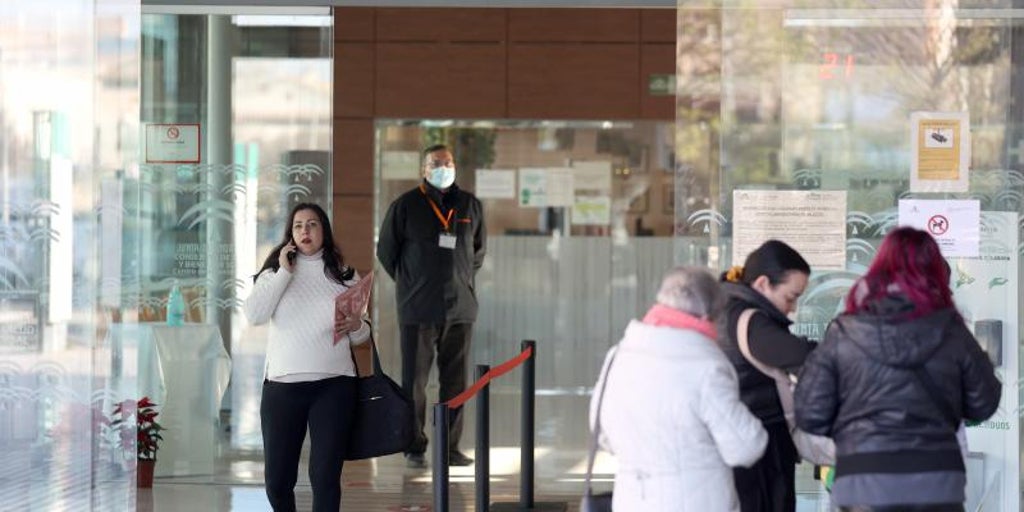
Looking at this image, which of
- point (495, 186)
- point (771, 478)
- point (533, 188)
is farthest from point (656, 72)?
point (771, 478)

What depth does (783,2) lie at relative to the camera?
6.62m

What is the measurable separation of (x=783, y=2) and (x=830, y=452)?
225 centimetres

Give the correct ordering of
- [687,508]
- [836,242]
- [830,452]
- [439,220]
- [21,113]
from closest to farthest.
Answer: [687,508] < [830,452] < [21,113] < [836,242] < [439,220]

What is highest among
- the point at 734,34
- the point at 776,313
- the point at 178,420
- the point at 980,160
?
the point at 734,34

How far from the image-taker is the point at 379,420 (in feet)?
22.4

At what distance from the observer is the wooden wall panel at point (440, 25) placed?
43.4 ft

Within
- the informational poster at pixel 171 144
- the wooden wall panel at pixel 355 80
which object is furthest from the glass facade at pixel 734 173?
the wooden wall panel at pixel 355 80

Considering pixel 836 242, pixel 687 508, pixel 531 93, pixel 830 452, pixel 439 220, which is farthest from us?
pixel 531 93

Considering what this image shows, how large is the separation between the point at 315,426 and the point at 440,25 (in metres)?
6.92

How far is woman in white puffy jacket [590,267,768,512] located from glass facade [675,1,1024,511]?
6.51ft

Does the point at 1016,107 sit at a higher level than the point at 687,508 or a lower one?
higher

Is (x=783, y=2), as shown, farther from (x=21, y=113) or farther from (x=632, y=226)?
(x=632, y=226)

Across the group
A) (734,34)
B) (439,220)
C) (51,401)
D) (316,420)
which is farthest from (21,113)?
(439,220)

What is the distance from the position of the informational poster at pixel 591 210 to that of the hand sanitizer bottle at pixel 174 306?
5087mm
